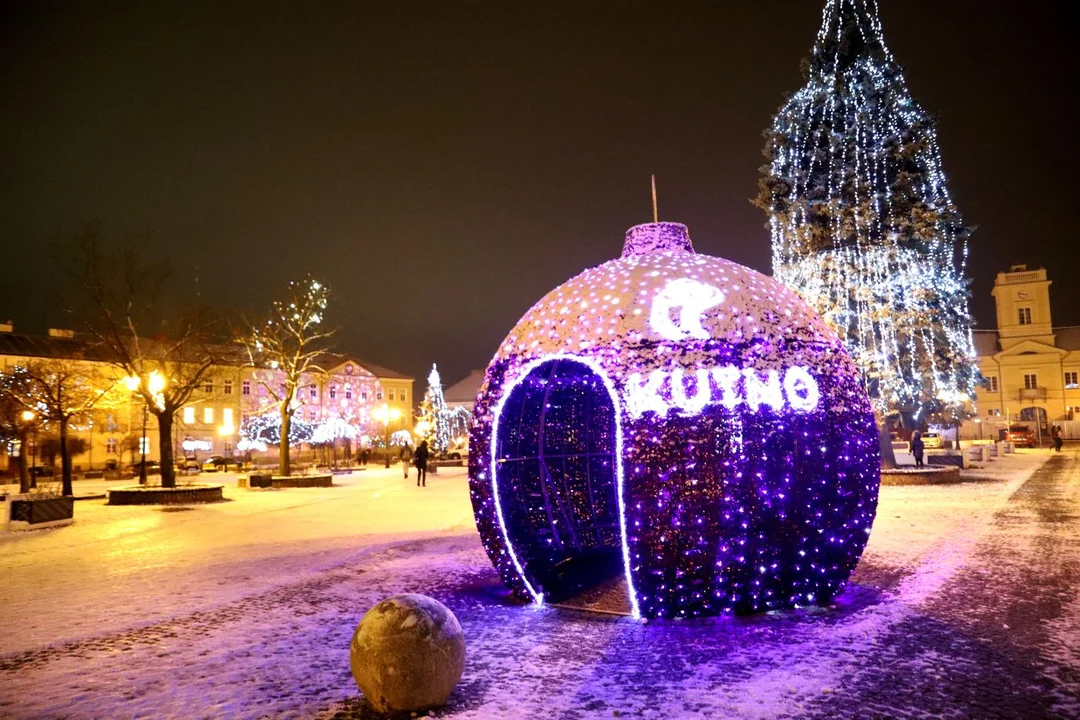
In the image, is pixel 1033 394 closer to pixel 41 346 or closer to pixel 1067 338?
pixel 1067 338

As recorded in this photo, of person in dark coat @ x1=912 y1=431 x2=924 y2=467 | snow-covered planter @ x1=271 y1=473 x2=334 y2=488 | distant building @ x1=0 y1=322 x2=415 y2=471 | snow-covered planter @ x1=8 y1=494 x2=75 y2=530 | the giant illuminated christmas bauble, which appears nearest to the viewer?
the giant illuminated christmas bauble

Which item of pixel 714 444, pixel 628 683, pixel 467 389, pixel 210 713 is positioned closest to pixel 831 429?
pixel 714 444

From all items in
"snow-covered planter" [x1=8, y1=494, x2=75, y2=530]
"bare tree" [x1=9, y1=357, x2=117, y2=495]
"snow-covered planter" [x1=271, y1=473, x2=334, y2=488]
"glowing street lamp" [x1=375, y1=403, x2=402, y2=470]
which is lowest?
"snow-covered planter" [x1=271, y1=473, x2=334, y2=488]

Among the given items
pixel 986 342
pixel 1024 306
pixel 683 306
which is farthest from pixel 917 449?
pixel 986 342

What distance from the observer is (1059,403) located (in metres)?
71.8

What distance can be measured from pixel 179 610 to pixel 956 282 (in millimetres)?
26191

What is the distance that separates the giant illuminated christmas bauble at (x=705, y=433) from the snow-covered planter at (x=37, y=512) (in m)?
13.6

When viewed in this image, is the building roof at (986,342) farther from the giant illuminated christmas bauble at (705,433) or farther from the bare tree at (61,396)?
the giant illuminated christmas bauble at (705,433)

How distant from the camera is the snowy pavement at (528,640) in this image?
4.85 m

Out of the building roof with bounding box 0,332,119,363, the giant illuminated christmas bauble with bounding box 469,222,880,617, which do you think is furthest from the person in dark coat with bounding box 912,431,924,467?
the building roof with bounding box 0,332,119,363

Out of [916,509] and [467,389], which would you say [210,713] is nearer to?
[916,509]

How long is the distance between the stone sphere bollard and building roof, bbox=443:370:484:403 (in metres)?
91.5

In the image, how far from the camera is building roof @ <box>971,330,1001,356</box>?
3108 inches

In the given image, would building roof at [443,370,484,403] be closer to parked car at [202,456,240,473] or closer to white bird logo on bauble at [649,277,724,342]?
parked car at [202,456,240,473]
